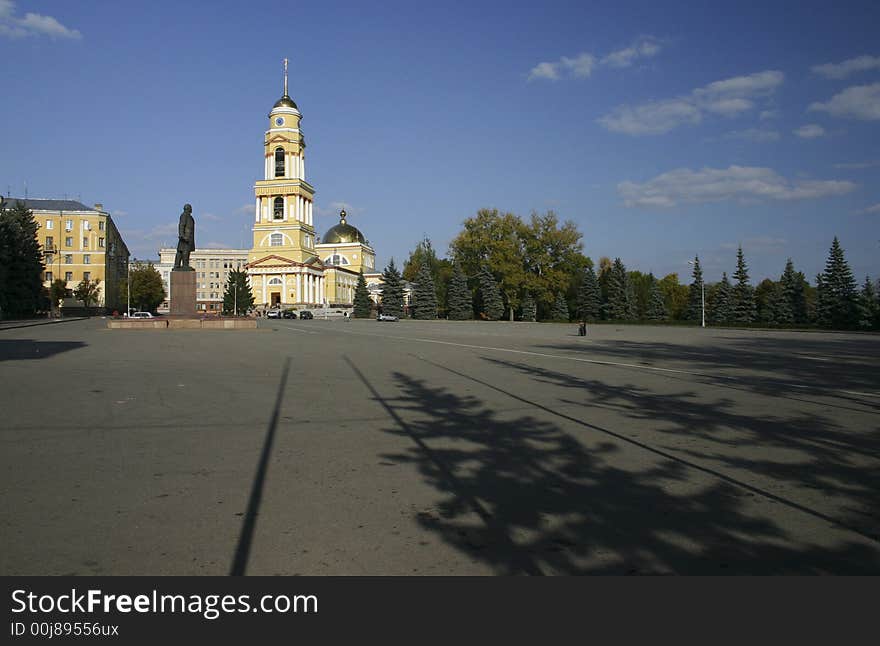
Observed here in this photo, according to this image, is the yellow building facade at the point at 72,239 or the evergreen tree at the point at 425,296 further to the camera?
the yellow building facade at the point at 72,239

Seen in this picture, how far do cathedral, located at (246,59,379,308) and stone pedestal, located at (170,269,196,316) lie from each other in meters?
64.3

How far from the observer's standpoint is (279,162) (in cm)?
10650

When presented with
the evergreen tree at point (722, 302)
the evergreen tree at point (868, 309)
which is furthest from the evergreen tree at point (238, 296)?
the evergreen tree at point (868, 309)

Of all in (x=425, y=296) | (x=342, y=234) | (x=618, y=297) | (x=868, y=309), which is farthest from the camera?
(x=342, y=234)

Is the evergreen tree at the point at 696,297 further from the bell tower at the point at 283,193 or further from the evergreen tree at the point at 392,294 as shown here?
the bell tower at the point at 283,193

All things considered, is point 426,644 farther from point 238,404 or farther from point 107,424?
point 238,404

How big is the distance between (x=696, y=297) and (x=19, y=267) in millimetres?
69116

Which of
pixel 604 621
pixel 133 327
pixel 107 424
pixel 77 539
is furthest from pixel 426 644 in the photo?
pixel 133 327

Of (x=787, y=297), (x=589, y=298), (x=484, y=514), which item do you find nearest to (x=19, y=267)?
(x=589, y=298)

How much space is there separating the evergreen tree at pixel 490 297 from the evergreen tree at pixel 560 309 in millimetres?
6527

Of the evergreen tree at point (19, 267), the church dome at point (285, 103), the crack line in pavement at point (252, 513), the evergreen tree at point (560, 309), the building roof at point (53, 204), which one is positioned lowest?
the crack line in pavement at point (252, 513)

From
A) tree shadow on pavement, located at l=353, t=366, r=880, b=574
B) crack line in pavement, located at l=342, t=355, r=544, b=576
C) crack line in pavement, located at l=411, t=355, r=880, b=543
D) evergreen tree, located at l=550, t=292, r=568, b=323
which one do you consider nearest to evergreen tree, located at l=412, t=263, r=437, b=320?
evergreen tree, located at l=550, t=292, r=568, b=323

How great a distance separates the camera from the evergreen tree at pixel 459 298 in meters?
81.4

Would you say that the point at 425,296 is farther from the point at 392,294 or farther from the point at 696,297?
the point at 696,297
